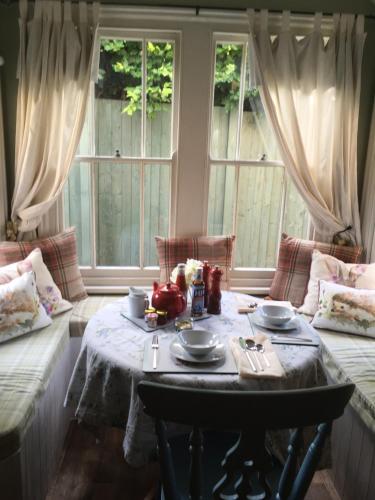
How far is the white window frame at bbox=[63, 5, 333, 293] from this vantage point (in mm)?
2455

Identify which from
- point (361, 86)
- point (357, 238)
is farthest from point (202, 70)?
point (357, 238)

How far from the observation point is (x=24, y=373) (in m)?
1.72

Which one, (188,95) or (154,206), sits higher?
(188,95)

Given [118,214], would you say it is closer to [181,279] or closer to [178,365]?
[181,279]

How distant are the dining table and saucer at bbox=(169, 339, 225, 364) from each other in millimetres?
22

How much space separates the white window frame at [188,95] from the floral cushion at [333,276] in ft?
1.51


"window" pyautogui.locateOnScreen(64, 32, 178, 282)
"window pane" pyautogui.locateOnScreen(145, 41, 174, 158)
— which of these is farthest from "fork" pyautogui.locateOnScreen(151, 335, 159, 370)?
"window pane" pyautogui.locateOnScreen(145, 41, 174, 158)

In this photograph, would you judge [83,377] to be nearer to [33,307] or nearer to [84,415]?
[84,415]

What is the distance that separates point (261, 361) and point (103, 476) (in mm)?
1019

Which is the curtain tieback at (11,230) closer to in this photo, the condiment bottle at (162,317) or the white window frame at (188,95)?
the white window frame at (188,95)

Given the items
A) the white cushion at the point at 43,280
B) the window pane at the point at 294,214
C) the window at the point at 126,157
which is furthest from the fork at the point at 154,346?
the window pane at the point at 294,214

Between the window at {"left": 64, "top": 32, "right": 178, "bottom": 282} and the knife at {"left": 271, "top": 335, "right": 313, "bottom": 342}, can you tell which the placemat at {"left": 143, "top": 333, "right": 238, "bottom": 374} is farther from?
the window at {"left": 64, "top": 32, "right": 178, "bottom": 282}

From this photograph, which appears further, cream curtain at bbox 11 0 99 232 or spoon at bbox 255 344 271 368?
cream curtain at bbox 11 0 99 232

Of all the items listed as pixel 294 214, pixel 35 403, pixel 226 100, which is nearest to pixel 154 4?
pixel 226 100
